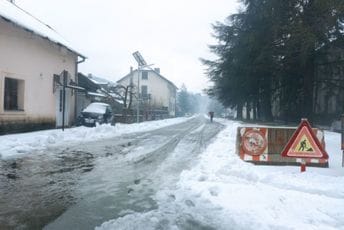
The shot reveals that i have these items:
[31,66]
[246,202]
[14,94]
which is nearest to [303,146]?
[246,202]

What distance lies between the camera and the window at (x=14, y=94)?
71.7ft

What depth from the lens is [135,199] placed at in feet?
24.6

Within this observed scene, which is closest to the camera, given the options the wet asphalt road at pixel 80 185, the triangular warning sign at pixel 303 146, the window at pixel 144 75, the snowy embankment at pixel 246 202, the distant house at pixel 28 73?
the snowy embankment at pixel 246 202

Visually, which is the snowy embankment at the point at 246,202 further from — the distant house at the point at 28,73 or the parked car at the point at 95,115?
the parked car at the point at 95,115

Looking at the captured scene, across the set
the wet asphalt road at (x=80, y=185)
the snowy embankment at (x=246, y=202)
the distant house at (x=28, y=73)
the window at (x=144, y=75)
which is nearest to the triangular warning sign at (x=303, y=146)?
the snowy embankment at (x=246, y=202)

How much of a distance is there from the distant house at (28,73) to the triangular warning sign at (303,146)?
1465cm

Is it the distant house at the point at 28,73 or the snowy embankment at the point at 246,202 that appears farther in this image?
the distant house at the point at 28,73

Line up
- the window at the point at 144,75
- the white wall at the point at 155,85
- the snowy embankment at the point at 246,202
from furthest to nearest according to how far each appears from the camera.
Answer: the window at the point at 144,75 → the white wall at the point at 155,85 → the snowy embankment at the point at 246,202

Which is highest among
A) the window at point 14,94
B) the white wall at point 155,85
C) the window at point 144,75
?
the window at point 144,75

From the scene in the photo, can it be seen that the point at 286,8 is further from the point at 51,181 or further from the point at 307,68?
the point at 51,181

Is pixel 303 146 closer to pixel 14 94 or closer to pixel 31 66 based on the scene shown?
pixel 14 94

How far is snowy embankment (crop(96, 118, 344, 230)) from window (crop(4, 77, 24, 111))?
46.3 feet

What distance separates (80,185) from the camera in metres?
8.68

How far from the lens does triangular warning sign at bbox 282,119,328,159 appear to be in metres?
9.69
